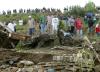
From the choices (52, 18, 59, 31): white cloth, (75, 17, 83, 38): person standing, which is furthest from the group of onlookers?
(75, 17, 83, 38): person standing

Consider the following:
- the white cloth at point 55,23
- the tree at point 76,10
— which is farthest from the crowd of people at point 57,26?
the tree at point 76,10

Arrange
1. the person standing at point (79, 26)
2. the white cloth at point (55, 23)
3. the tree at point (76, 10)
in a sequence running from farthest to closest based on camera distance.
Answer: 1. the tree at point (76, 10)
2. the white cloth at point (55, 23)
3. the person standing at point (79, 26)

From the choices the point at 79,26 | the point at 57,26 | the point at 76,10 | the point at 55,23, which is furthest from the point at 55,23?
the point at 76,10

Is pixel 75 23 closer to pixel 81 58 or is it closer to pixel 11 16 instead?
pixel 81 58

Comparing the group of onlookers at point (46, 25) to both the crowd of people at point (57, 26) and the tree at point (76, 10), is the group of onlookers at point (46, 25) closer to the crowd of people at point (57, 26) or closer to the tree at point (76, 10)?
the crowd of people at point (57, 26)

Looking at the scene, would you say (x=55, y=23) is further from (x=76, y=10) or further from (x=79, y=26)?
(x=76, y=10)

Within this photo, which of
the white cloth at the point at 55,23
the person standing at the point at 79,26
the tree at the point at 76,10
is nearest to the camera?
the person standing at the point at 79,26

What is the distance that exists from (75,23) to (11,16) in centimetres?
2146

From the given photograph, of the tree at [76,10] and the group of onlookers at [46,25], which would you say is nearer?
the group of onlookers at [46,25]

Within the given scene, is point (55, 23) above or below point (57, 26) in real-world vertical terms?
above

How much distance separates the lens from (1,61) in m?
18.3

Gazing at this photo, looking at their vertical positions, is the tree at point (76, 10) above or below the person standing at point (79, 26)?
above

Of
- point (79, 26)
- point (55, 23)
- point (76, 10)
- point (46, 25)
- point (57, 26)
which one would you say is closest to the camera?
point (79, 26)

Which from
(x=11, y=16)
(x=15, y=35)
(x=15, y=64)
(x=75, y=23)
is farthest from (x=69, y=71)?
(x=11, y=16)
